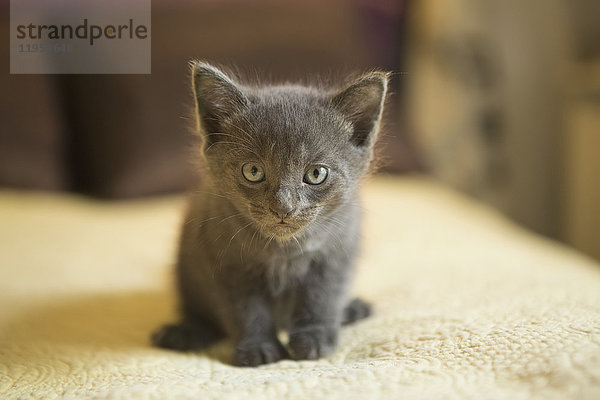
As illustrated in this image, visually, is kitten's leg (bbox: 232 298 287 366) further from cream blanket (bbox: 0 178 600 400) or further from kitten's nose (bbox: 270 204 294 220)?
kitten's nose (bbox: 270 204 294 220)

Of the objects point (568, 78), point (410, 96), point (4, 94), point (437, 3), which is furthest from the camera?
point (410, 96)

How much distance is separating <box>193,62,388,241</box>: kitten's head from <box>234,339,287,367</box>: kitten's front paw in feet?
0.75

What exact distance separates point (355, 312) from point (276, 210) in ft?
1.46

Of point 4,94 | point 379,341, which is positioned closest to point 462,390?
point 379,341

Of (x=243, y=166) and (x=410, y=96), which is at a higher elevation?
(x=410, y=96)

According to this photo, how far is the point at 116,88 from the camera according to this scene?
2.38 metres

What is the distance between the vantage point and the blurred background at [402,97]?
237cm

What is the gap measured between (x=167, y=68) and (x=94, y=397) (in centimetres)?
172

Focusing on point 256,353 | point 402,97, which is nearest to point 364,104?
point 256,353

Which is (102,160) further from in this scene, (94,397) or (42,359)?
(94,397)

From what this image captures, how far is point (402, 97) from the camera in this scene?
3.43m

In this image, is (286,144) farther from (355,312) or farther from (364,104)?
(355,312)

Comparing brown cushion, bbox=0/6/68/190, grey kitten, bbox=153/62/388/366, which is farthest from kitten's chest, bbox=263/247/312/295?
brown cushion, bbox=0/6/68/190

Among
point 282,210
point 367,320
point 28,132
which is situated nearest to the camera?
point 282,210
